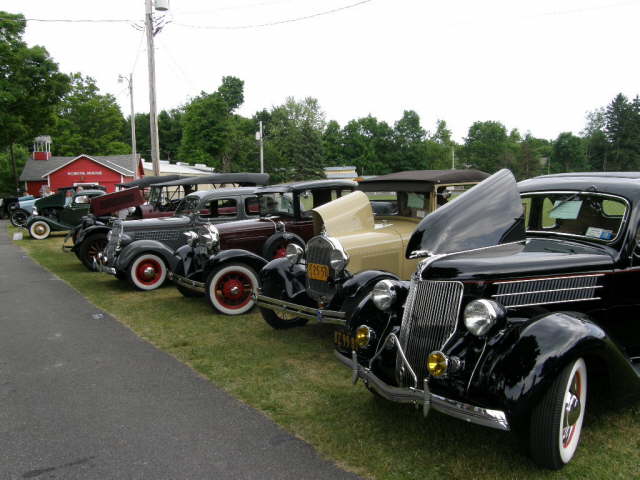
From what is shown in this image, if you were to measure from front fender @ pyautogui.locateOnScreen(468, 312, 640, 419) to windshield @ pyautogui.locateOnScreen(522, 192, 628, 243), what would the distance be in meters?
1.09

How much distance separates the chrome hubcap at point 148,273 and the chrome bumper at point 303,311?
12.8ft

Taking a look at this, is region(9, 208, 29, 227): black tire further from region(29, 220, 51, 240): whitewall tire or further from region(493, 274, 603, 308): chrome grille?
region(493, 274, 603, 308): chrome grille

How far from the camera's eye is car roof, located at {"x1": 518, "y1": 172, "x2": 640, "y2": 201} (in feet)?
12.8

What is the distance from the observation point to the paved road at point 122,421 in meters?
3.21

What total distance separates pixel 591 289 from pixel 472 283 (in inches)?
38.2

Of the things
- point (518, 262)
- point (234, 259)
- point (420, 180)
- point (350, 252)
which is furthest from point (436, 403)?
point (234, 259)

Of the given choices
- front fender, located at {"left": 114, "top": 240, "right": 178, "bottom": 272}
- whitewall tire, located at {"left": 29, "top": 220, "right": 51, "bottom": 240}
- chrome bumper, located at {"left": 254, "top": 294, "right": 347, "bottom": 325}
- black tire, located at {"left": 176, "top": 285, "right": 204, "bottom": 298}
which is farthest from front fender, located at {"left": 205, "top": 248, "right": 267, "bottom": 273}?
whitewall tire, located at {"left": 29, "top": 220, "right": 51, "bottom": 240}

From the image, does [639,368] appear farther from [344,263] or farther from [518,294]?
[344,263]

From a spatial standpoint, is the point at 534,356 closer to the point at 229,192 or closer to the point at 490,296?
the point at 490,296

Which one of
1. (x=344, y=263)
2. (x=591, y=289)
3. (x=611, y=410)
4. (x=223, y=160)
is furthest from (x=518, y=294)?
(x=223, y=160)

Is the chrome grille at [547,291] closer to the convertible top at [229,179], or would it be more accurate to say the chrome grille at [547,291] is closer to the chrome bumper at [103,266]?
the chrome bumper at [103,266]

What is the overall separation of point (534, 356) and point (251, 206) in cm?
719

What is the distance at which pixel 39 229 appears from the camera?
1848 cm

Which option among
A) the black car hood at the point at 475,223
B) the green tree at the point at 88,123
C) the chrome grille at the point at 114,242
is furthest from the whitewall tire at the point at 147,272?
the green tree at the point at 88,123
